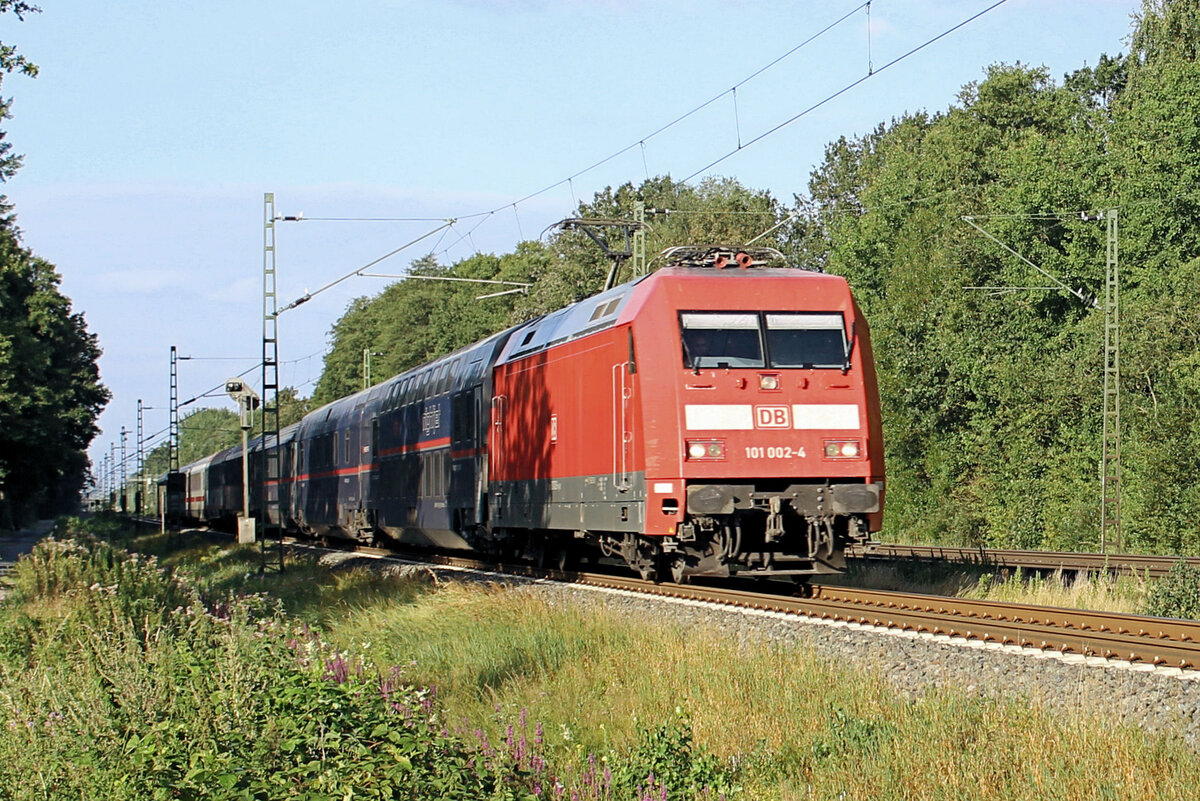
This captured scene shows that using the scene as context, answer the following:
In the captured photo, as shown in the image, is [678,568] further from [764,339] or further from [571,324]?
[571,324]

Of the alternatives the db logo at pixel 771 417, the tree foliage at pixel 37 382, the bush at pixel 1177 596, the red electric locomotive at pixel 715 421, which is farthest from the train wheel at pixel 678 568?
the tree foliage at pixel 37 382

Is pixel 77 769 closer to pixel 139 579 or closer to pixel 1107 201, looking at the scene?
pixel 139 579

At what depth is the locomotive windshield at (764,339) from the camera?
15.7 metres

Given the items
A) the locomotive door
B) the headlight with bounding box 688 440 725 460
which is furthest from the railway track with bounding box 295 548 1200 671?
the headlight with bounding box 688 440 725 460

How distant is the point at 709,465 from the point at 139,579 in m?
8.10

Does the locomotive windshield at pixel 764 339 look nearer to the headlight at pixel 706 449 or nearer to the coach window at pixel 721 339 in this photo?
the coach window at pixel 721 339

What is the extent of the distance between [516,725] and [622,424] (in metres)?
6.54

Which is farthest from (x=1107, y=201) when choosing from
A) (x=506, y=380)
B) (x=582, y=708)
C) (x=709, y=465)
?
(x=582, y=708)

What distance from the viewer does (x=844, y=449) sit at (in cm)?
1558

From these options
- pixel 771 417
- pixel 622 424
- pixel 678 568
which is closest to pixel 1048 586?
pixel 771 417

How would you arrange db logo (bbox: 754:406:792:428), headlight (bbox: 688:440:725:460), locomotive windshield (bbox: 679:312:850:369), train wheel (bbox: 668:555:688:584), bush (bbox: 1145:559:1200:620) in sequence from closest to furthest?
bush (bbox: 1145:559:1200:620)
headlight (bbox: 688:440:725:460)
db logo (bbox: 754:406:792:428)
locomotive windshield (bbox: 679:312:850:369)
train wheel (bbox: 668:555:688:584)

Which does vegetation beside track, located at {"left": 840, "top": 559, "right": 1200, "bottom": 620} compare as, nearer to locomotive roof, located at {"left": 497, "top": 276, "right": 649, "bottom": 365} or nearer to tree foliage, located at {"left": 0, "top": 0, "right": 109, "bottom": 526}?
locomotive roof, located at {"left": 497, "top": 276, "right": 649, "bottom": 365}

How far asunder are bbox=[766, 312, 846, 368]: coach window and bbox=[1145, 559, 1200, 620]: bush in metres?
4.27

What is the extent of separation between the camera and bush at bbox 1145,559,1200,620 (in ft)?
46.3
